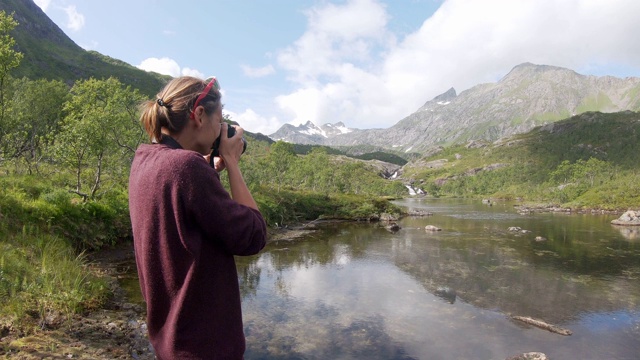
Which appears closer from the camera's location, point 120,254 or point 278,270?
point 120,254

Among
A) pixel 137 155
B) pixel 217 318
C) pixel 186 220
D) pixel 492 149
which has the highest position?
pixel 492 149

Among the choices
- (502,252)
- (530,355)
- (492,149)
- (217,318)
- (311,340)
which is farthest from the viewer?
(492,149)

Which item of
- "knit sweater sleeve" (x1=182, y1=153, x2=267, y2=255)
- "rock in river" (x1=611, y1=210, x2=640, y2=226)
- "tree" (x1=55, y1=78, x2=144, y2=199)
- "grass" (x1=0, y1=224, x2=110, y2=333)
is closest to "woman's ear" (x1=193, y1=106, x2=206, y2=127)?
"knit sweater sleeve" (x1=182, y1=153, x2=267, y2=255)

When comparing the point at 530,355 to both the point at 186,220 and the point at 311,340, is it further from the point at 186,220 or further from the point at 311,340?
the point at 186,220

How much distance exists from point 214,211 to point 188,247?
254mm

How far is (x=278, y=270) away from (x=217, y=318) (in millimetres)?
18913

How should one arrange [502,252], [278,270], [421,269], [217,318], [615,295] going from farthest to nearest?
[502,252] → [421,269] → [278,270] → [615,295] → [217,318]

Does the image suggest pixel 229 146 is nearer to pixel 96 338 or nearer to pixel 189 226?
pixel 189 226

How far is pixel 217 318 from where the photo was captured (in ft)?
7.49

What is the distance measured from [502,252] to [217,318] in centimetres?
2813

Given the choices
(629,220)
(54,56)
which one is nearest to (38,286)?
(629,220)

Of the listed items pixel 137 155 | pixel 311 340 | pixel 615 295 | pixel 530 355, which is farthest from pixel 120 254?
pixel 615 295

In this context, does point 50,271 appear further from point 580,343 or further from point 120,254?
point 580,343

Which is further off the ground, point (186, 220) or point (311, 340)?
point (186, 220)
